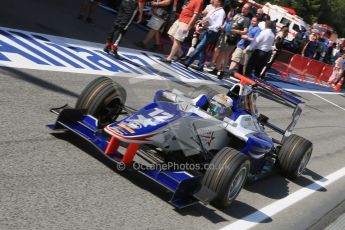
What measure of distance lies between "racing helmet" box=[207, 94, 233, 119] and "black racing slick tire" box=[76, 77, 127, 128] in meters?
1.04

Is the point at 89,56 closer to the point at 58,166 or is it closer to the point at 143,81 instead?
the point at 143,81

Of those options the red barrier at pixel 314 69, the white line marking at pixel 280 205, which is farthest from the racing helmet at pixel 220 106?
the red barrier at pixel 314 69

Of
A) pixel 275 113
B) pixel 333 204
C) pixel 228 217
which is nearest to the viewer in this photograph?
pixel 228 217

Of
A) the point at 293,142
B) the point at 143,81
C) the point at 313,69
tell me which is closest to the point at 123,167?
the point at 293,142

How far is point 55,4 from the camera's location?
44.8ft

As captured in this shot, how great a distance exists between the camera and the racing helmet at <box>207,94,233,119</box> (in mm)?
6129

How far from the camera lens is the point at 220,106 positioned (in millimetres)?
6168

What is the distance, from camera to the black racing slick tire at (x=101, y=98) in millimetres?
5781

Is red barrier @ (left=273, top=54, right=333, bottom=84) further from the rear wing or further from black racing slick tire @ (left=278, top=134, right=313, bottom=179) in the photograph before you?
black racing slick tire @ (left=278, top=134, right=313, bottom=179)

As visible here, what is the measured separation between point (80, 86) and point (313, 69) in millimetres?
17267

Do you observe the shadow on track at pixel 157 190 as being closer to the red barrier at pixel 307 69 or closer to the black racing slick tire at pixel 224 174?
the black racing slick tire at pixel 224 174

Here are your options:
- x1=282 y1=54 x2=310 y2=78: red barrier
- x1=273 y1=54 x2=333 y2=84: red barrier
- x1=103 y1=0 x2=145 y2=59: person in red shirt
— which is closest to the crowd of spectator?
x1=103 y1=0 x2=145 y2=59: person in red shirt

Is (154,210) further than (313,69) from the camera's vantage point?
No

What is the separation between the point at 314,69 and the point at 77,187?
20.3m
